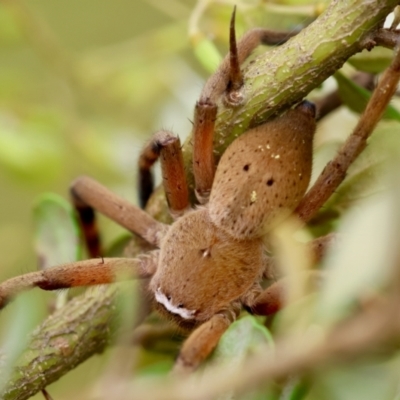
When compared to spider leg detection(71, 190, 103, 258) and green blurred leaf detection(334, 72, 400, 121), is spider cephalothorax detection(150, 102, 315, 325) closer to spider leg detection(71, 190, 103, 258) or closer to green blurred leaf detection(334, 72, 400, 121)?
green blurred leaf detection(334, 72, 400, 121)

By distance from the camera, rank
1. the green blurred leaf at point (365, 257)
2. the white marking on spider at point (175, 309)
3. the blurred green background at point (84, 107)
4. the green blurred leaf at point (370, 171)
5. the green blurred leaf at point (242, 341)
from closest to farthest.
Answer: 1. the green blurred leaf at point (365, 257)
2. the green blurred leaf at point (242, 341)
3. the green blurred leaf at point (370, 171)
4. the white marking on spider at point (175, 309)
5. the blurred green background at point (84, 107)

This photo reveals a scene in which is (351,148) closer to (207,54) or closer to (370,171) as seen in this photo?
(370,171)

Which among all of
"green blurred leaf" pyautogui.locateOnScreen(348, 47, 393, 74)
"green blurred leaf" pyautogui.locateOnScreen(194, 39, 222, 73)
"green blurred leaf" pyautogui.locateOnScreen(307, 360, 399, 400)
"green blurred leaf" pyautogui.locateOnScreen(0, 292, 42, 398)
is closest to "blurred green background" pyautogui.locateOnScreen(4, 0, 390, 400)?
"green blurred leaf" pyautogui.locateOnScreen(194, 39, 222, 73)

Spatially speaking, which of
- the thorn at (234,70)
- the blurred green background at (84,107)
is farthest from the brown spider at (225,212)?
the blurred green background at (84,107)

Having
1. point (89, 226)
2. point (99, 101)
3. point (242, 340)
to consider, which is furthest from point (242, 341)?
point (99, 101)

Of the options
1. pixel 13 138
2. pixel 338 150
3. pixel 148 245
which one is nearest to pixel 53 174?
pixel 13 138

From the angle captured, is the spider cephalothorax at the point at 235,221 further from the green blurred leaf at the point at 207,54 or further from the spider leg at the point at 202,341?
the green blurred leaf at the point at 207,54

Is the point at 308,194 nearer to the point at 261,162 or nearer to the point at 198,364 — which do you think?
the point at 261,162
